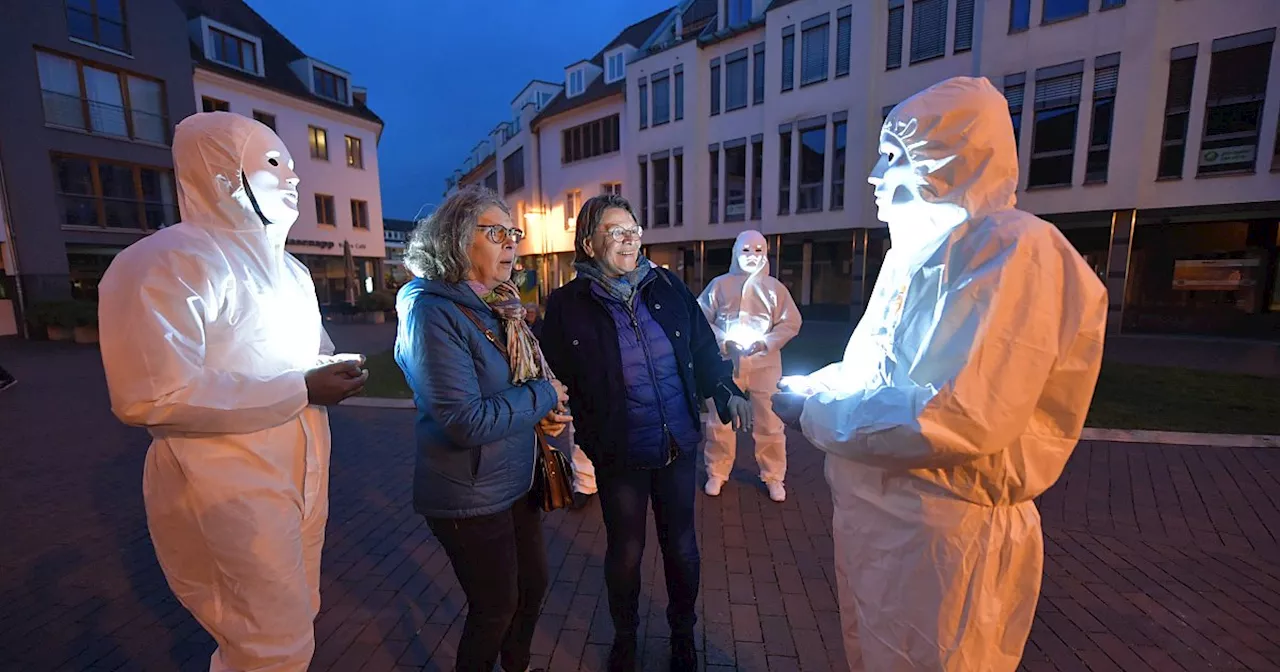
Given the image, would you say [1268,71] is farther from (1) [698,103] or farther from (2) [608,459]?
(2) [608,459]

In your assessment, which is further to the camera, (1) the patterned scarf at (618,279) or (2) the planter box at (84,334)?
(2) the planter box at (84,334)

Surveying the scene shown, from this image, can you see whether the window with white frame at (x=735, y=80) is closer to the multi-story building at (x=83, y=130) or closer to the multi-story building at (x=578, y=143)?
the multi-story building at (x=578, y=143)

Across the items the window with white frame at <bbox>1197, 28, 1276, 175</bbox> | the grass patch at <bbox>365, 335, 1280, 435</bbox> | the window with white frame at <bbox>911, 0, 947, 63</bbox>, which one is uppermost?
the window with white frame at <bbox>911, 0, 947, 63</bbox>

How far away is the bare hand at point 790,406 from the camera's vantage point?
188 centimetres

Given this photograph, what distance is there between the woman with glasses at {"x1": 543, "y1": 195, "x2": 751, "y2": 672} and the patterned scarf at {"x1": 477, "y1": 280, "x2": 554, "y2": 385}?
0.31m

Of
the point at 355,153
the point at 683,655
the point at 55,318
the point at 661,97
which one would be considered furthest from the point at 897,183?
the point at 355,153

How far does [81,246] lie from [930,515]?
23.6 meters

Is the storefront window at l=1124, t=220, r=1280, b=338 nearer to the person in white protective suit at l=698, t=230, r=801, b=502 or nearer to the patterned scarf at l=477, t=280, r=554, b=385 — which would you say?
the person in white protective suit at l=698, t=230, r=801, b=502

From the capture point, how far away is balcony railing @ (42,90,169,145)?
15.6 meters

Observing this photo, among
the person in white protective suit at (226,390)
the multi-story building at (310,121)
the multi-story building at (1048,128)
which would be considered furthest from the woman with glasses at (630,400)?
the multi-story building at (310,121)

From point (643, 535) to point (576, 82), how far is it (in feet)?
88.1

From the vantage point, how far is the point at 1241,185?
12.3 meters

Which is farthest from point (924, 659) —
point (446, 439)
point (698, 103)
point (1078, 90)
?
point (698, 103)

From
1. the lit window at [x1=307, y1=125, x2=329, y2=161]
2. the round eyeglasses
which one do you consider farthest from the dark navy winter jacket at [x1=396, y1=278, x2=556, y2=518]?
the lit window at [x1=307, y1=125, x2=329, y2=161]
